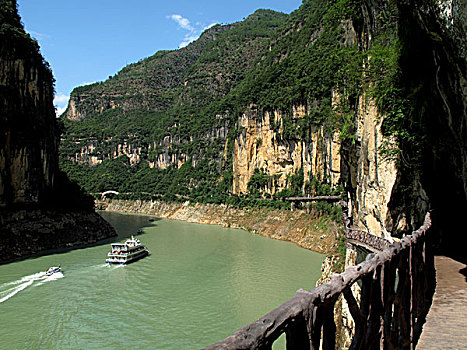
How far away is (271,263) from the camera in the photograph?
30.3 m

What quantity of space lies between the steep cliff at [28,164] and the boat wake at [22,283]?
7.73m

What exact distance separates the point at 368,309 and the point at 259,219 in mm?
49413

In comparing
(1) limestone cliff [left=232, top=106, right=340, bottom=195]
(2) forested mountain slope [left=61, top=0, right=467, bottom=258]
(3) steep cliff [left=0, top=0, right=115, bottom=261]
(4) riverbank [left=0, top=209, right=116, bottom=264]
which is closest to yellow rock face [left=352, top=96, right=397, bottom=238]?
(2) forested mountain slope [left=61, top=0, right=467, bottom=258]

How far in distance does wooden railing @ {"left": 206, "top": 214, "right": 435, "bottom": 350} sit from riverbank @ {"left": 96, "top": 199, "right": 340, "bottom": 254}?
26992 mm

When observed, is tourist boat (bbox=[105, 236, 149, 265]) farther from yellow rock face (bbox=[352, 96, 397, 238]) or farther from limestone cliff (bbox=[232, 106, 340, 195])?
limestone cliff (bbox=[232, 106, 340, 195])

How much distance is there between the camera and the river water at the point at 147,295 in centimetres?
1536

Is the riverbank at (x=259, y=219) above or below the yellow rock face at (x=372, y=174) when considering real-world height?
below

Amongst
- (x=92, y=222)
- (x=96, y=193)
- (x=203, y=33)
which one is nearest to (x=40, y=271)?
(x=92, y=222)

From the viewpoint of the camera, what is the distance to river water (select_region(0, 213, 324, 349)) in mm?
15359

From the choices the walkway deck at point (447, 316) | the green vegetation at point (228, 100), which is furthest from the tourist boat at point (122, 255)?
the walkway deck at point (447, 316)

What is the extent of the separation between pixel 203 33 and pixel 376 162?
187163 mm

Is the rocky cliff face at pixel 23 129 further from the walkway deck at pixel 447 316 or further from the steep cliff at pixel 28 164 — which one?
the walkway deck at pixel 447 316

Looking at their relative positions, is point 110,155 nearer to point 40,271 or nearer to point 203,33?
point 40,271

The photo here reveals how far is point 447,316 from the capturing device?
485 cm
